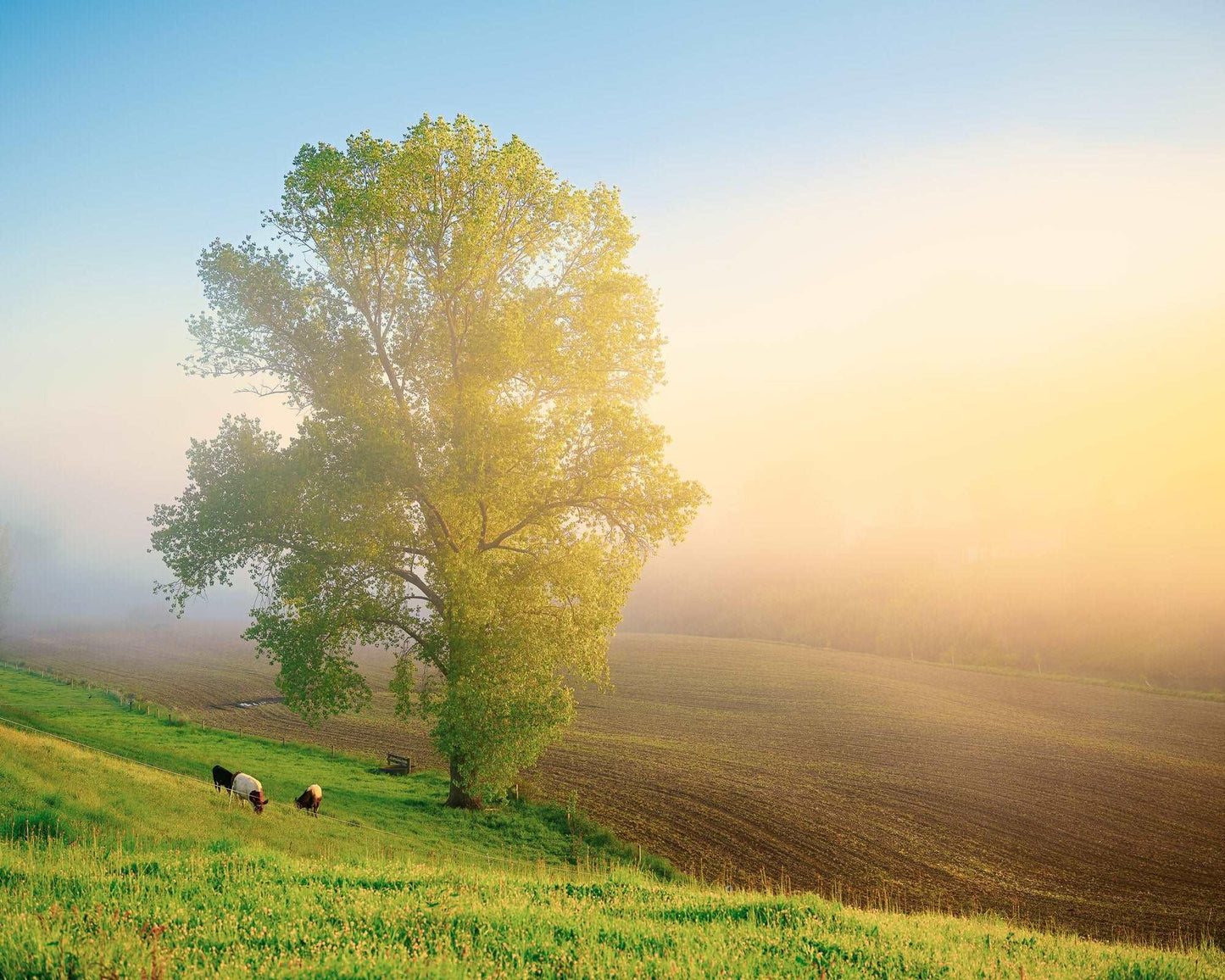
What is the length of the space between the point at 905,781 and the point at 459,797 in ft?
93.6

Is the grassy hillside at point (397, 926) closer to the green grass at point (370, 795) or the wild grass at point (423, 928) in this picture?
the wild grass at point (423, 928)

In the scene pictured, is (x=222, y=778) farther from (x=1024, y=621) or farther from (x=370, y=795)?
(x=1024, y=621)

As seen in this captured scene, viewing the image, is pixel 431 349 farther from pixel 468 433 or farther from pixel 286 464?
pixel 286 464

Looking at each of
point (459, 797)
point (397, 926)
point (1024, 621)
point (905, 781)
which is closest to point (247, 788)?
point (459, 797)

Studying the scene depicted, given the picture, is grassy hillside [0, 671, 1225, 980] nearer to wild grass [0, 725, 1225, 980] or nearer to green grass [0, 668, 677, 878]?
wild grass [0, 725, 1225, 980]

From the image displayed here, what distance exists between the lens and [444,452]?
25.1 m

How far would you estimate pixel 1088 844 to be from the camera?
31.6m

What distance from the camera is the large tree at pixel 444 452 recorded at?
942 inches

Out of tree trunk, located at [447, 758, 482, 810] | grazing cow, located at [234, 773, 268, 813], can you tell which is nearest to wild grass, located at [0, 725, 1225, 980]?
grazing cow, located at [234, 773, 268, 813]

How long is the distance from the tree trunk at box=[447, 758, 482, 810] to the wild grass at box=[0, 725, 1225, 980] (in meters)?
15.6

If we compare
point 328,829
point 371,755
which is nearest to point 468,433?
point 328,829

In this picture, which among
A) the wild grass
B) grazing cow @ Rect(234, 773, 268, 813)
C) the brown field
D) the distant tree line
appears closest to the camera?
the wild grass

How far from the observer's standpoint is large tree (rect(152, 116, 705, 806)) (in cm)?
2394

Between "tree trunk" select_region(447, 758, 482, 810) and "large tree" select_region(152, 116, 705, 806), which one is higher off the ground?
"large tree" select_region(152, 116, 705, 806)
